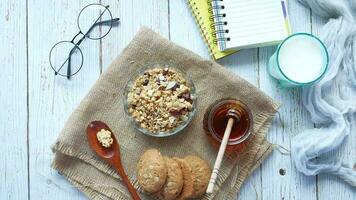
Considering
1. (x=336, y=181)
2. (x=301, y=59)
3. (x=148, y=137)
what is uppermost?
(x=301, y=59)

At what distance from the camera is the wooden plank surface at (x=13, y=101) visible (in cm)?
112

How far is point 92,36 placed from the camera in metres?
1.13

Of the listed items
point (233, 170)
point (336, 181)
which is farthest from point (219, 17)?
point (336, 181)

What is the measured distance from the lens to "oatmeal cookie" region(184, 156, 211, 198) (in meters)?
1.06

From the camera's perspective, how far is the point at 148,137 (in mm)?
1108

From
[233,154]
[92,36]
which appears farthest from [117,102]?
[233,154]

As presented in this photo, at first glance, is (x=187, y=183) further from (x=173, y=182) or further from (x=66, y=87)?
(x=66, y=87)

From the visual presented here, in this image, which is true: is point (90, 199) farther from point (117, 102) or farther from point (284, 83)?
point (284, 83)

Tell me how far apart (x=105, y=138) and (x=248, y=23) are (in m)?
0.35

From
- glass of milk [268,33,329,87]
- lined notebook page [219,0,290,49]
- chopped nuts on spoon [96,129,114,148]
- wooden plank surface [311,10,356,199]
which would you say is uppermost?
lined notebook page [219,0,290,49]

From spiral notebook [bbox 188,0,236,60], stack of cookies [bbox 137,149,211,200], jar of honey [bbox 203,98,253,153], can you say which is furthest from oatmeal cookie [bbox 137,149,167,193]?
spiral notebook [bbox 188,0,236,60]

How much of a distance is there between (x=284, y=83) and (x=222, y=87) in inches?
4.7

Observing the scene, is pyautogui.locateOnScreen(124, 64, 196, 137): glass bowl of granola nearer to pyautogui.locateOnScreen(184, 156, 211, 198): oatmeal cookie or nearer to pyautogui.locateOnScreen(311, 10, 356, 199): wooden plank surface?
pyautogui.locateOnScreen(184, 156, 211, 198): oatmeal cookie

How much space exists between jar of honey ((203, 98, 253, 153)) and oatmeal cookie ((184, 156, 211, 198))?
55 millimetres
